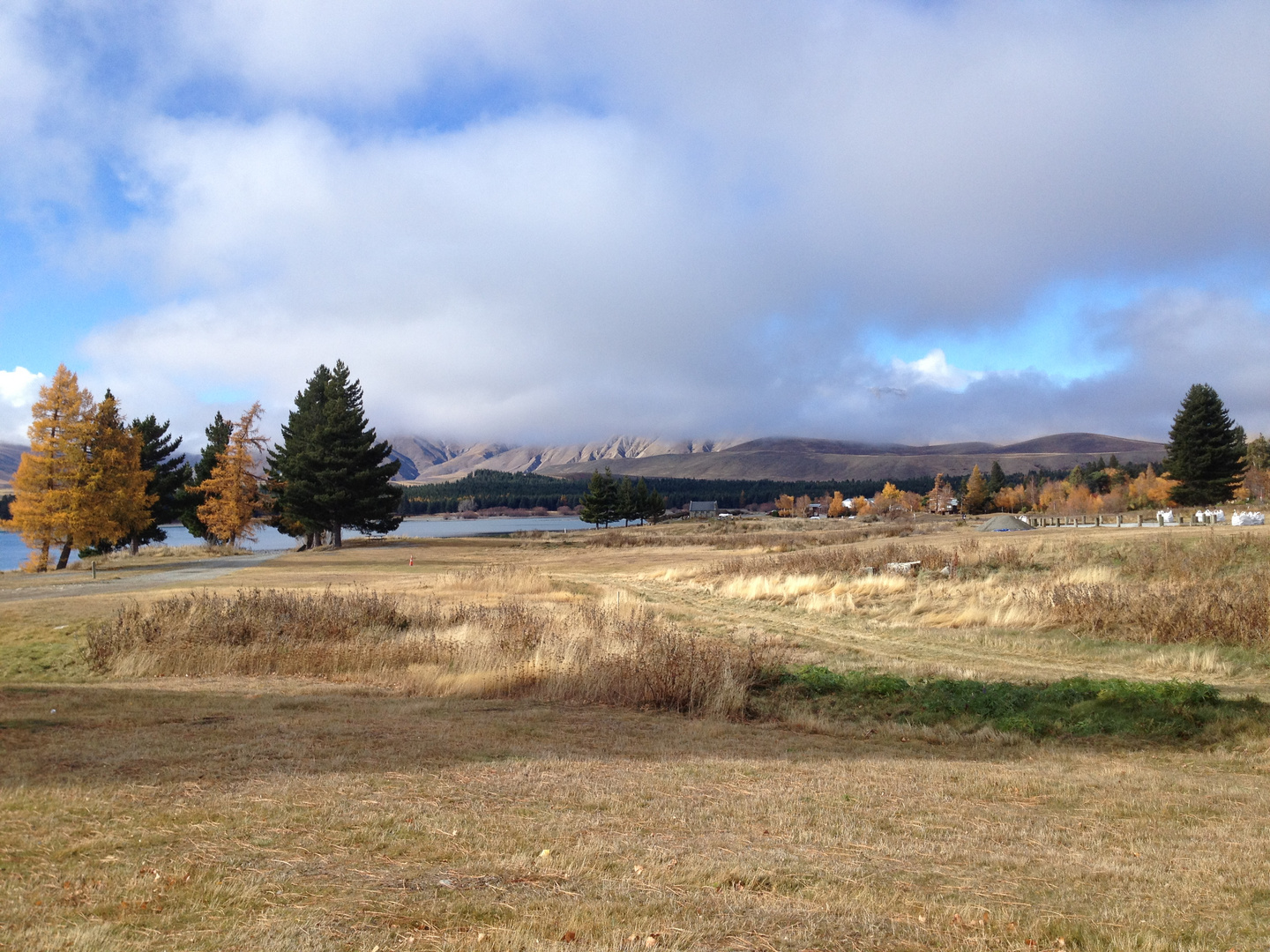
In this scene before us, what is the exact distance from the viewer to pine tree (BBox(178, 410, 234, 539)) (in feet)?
207

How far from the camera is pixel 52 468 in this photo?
140 ft

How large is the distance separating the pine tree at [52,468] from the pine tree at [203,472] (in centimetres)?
1846

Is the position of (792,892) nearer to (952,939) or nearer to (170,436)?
(952,939)

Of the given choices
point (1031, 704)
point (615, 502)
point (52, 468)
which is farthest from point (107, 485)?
point (615, 502)

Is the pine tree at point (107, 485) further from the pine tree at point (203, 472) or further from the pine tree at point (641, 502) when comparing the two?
the pine tree at point (641, 502)

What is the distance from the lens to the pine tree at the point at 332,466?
56.8 metres

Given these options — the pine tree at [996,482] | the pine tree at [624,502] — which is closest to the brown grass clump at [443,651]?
the pine tree at [624,502]

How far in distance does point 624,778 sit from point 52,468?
46.6 meters

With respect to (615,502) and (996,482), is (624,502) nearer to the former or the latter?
(615,502)

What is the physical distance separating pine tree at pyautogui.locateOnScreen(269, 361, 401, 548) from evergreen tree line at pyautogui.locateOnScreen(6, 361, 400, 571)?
0.29 feet

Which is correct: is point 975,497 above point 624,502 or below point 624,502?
below

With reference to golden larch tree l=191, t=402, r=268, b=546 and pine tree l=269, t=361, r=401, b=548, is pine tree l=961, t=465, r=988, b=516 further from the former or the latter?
golden larch tree l=191, t=402, r=268, b=546

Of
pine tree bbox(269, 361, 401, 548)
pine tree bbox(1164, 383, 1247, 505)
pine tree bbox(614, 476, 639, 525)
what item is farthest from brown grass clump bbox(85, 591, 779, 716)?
pine tree bbox(614, 476, 639, 525)

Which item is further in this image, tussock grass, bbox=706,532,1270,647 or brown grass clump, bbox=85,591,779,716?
tussock grass, bbox=706,532,1270,647
